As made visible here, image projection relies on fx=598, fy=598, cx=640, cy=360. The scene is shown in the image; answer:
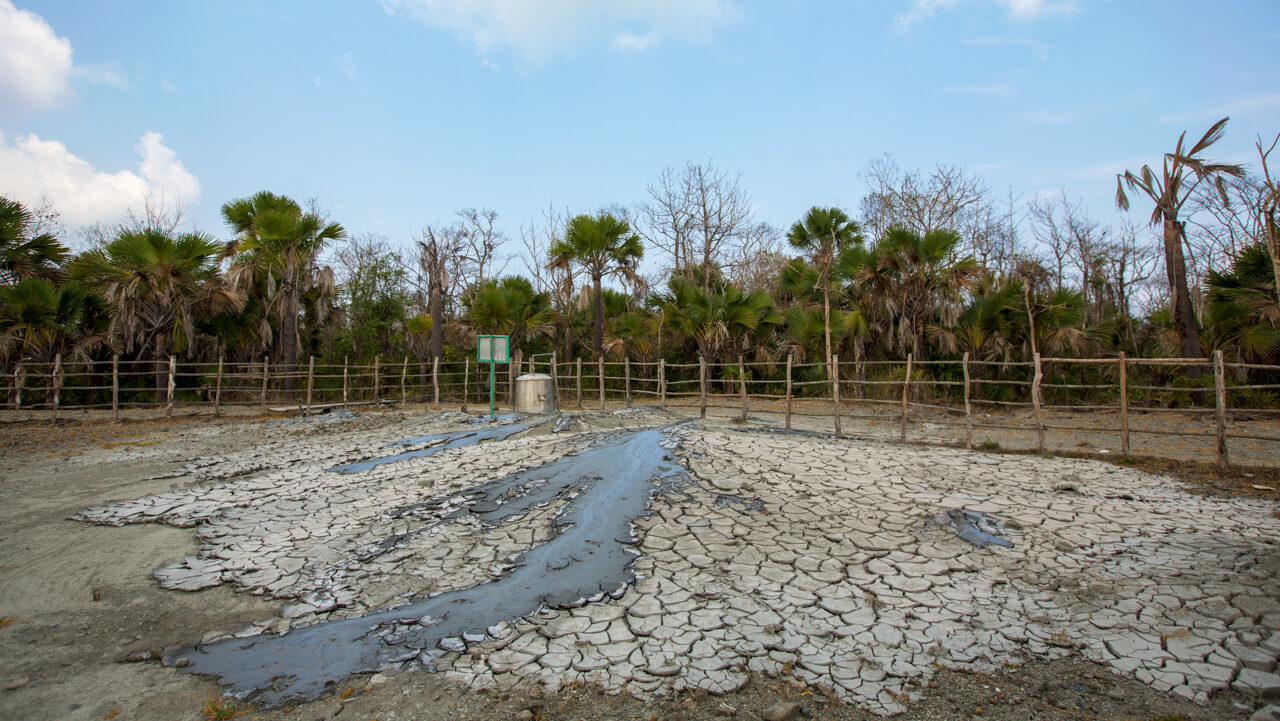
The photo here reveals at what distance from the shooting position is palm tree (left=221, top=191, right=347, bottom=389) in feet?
49.5

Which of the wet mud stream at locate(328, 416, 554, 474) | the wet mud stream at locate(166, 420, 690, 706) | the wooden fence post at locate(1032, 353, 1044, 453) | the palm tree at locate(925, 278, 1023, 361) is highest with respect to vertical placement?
the palm tree at locate(925, 278, 1023, 361)

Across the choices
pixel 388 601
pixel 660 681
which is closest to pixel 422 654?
pixel 388 601

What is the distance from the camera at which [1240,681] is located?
2646mm

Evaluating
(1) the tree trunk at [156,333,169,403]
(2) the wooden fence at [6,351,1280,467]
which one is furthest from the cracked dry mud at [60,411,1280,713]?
(1) the tree trunk at [156,333,169,403]

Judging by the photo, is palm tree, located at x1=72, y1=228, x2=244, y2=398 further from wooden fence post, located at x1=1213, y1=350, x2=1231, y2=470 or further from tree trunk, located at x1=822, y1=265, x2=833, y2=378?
wooden fence post, located at x1=1213, y1=350, x2=1231, y2=470

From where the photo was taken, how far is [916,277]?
13.5 metres

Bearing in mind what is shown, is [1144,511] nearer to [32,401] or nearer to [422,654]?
[422,654]

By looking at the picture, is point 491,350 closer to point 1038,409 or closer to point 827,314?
point 827,314

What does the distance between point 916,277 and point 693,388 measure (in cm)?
632

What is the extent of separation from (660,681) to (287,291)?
16.5m

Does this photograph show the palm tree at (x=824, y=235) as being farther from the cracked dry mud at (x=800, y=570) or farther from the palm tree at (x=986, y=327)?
the cracked dry mud at (x=800, y=570)

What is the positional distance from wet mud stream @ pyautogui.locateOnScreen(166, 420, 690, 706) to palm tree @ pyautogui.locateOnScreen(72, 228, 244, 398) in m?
12.6

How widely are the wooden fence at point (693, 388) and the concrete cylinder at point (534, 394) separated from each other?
4.71ft

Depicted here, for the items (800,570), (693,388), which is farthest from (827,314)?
(800,570)
